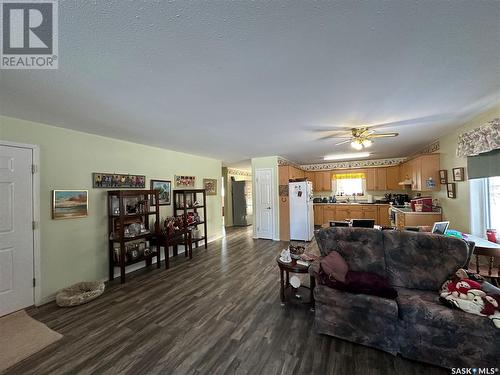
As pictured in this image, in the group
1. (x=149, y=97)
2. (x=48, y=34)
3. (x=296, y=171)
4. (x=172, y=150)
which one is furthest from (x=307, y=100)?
(x=296, y=171)

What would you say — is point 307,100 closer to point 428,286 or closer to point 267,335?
point 428,286

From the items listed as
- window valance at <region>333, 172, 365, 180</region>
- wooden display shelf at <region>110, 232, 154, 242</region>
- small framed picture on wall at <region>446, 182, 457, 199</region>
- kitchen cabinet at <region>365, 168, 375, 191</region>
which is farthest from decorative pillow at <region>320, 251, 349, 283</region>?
window valance at <region>333, 172, 365, 180</region>

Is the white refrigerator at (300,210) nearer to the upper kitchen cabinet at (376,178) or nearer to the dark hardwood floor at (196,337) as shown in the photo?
the dark hardwood floor at (196,337)

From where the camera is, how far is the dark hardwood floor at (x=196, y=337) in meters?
1.69

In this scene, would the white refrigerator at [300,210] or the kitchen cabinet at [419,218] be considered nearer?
the kitchen cabinet at [419,218]

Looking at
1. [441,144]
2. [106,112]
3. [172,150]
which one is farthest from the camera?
[172,150]

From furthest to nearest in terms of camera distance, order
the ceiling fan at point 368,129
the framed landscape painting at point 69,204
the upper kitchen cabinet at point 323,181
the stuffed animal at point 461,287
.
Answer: the upper kitchen cabinet at point 323,181, the ceiling fan at point 368,129, the framed landscape painting at point 69,204, the stuffed animal at point 461,287

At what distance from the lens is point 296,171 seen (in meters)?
6.60

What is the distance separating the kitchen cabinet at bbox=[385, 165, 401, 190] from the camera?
659cm

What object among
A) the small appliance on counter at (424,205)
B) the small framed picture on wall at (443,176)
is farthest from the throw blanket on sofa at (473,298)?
the small appliance on counter at (424,205)

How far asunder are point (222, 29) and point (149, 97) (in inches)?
47.0

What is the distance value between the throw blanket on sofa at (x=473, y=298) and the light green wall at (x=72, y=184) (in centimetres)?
449

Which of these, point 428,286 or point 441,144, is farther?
point 441,144

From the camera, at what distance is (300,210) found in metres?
5.66
